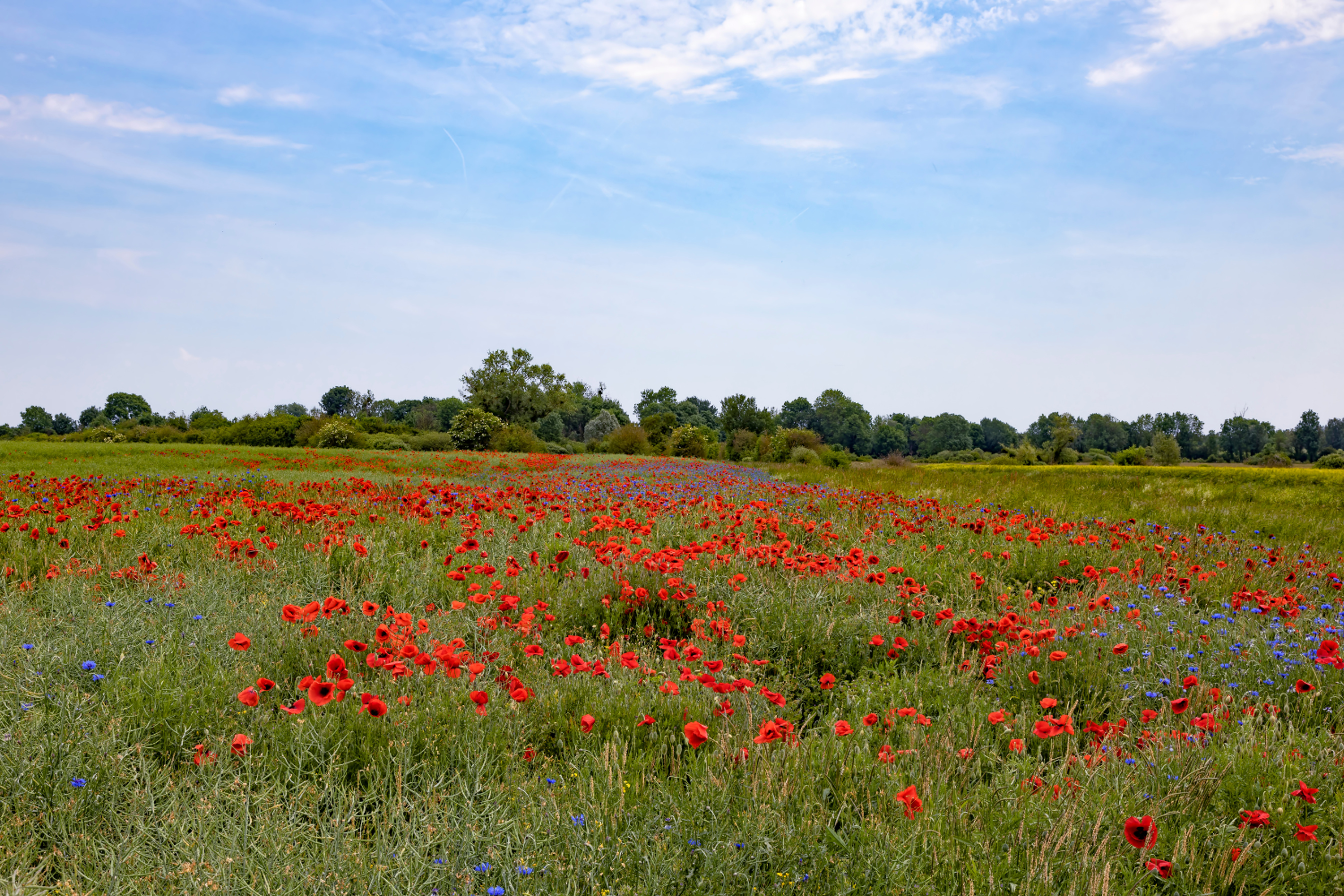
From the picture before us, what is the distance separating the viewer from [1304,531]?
970 cm

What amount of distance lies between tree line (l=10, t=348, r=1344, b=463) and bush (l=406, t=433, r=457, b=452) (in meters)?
0.24

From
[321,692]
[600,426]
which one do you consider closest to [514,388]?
[600,426]

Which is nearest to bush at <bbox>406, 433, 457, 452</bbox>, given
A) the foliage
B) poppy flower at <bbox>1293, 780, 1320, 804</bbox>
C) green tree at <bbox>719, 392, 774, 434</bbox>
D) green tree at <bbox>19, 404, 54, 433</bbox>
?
the foliage

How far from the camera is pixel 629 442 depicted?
168ft

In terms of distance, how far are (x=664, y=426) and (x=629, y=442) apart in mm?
11092

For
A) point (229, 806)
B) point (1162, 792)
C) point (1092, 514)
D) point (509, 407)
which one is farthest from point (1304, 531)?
point (509, 407)

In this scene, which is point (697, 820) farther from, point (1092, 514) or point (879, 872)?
point (1092, 514)

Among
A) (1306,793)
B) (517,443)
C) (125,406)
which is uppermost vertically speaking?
(125,406)

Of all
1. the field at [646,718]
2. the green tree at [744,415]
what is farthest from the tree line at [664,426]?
the field at [646,718]

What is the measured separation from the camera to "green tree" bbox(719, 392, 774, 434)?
55.6m

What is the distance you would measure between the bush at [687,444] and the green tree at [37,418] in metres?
111

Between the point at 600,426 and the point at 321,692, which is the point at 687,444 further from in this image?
the point at 321,692

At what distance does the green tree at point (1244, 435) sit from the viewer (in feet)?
276

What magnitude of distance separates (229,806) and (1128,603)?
5825 millimetres
